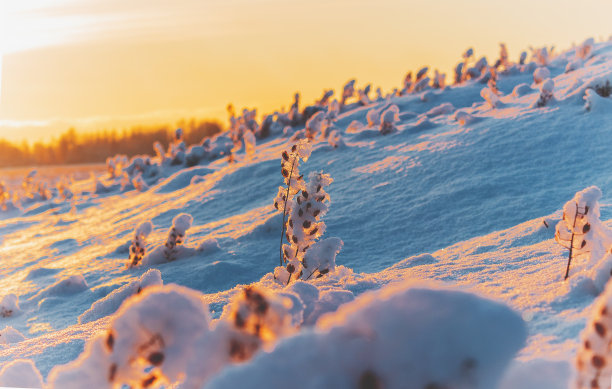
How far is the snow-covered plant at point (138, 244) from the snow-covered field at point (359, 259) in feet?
0.04

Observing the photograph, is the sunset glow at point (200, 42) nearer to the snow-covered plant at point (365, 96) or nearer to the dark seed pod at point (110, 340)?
the dark seed pod at point (110, 340)

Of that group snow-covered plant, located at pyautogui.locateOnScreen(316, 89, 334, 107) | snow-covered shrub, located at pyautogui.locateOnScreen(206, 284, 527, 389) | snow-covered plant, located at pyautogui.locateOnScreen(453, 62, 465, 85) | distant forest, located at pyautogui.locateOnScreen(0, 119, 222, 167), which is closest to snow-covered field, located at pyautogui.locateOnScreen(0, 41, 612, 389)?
snow-covered shrub, located at pyautogui.locateOnScreen(206, 284, 527, 389)

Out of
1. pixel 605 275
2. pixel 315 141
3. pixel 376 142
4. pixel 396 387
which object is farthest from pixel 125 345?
pixel 315 141

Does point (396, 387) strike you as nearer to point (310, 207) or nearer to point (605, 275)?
point (605, 275)

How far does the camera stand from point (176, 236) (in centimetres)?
272

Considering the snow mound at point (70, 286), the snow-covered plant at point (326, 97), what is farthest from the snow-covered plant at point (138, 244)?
the snow-covered plant at point (326, 97)

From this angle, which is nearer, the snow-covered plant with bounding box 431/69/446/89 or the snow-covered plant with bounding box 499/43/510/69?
the snow-covered plant with bounding box 499/43/510/69

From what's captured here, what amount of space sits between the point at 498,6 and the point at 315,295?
65.0 inches

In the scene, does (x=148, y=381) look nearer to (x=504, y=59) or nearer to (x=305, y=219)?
(x=305, y=219)

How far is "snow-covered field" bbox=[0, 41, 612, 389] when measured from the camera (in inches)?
20.5

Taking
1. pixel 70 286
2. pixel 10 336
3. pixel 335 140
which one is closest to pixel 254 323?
pixel 10 336

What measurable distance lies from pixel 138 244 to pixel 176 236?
24 centimetres

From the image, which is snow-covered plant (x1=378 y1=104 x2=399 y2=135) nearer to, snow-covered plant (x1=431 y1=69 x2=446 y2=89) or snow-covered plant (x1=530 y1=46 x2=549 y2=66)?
snow-covered plant (x1=431 y1=69 x2=446 y2=89)

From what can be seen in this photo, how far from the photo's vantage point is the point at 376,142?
390cm
